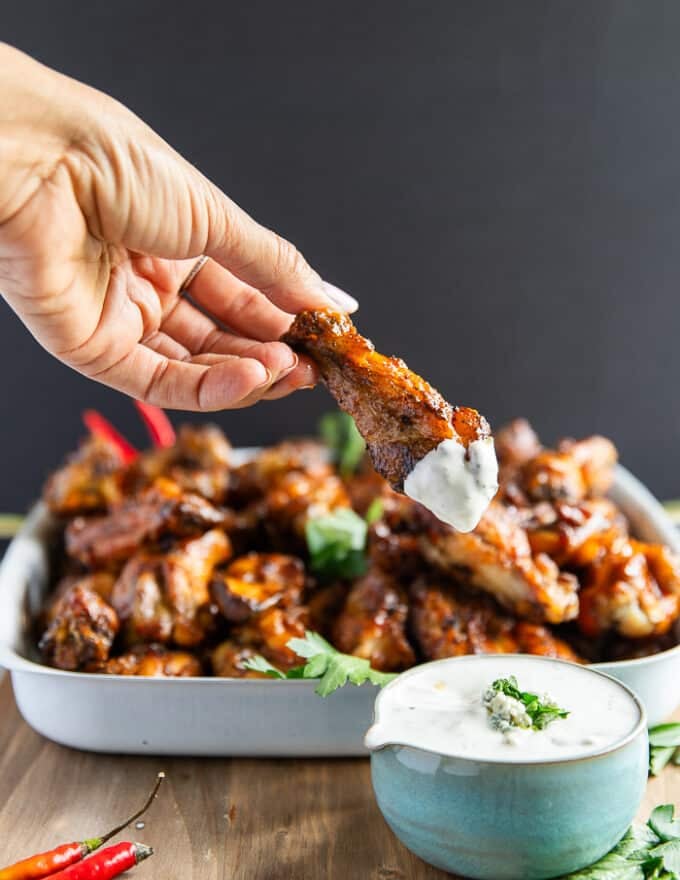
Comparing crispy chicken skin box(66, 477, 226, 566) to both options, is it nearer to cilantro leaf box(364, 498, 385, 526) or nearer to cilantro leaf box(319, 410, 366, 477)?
cilantro leaf box(364, 498, 385, 526)

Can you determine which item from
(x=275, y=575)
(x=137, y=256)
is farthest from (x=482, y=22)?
(x=275, y=575)

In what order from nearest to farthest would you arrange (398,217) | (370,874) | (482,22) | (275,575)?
(370,874), (275,575), (482,22), (398,217)

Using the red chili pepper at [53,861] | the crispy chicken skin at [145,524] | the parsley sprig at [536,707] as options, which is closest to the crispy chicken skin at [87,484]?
the crispy chicken skin at [145,524]

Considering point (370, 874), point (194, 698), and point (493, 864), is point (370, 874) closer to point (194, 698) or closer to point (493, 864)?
point (493, 864)

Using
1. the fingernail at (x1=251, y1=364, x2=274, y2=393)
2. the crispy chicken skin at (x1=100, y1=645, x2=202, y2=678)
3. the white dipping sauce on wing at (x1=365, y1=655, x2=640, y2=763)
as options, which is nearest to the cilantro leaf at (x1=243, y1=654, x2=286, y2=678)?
the crispy chicken skin at (x1=100, y1=645, x2=202, y2=678)

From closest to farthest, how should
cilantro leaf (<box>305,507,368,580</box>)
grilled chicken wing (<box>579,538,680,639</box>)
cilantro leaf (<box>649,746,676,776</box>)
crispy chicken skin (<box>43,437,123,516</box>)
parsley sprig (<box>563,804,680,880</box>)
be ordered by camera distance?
1. parsley sprig (<box>563,804,680,880</box>)
2. cilantro leaf (<box>649,746,676,776</box>)
3. grilled chicken wing (<box>579,538,680,639</box>)
4. cilantro leaf (<box>305,507,368,580</box>)
5. crispy chicken skin (<box>43,437,123,516</box>)

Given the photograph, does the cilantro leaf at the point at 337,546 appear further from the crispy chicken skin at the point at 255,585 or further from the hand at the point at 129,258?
the hand at the point at 129,258

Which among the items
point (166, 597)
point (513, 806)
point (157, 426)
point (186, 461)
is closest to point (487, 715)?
point (513, 806)
